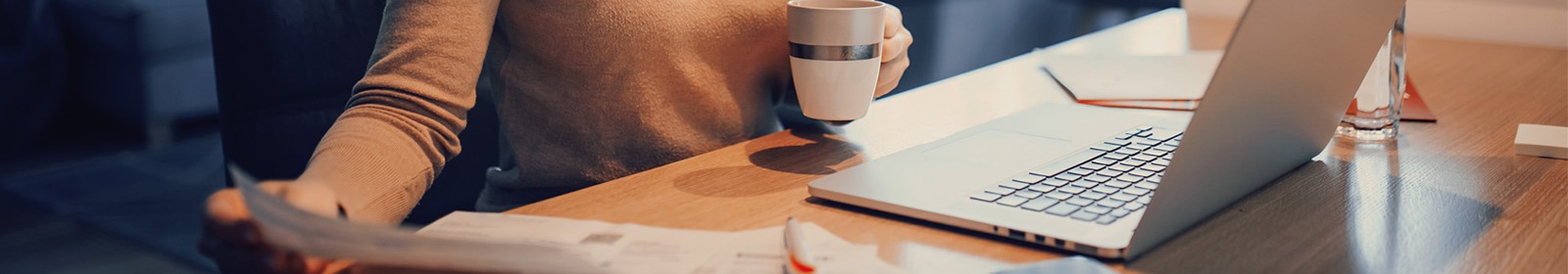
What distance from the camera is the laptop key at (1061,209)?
0.64 m

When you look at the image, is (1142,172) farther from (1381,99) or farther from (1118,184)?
(1381,99)

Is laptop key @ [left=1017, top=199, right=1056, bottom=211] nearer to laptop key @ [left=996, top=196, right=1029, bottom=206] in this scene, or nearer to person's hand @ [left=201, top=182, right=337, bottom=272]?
laptop key @ [left=996, top=196, right=1029, bottom=206]

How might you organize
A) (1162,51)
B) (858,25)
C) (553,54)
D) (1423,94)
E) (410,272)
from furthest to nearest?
(1162,51)
(1423,94)
(553,54)
(858,25)
(410,272)

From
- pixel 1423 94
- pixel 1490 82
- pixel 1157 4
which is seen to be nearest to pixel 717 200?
pixel 1423 94

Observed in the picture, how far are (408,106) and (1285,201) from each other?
0.55 metres

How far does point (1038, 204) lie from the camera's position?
0.66m

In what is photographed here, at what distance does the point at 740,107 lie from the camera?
1.02m

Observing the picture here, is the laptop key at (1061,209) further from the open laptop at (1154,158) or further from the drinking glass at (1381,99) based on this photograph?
the drinking glass at (1381,99)

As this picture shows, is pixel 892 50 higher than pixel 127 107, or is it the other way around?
pixel 892 50

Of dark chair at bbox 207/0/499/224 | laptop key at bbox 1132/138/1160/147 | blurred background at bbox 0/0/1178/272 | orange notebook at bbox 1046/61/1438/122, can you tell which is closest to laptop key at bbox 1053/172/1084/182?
laptop key at bbox 1132/138/1160/147

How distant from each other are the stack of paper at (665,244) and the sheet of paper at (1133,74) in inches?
20.7

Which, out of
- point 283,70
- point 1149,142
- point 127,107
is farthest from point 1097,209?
point 127,107

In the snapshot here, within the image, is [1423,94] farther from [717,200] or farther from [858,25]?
[717,200]

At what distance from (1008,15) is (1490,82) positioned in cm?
215
